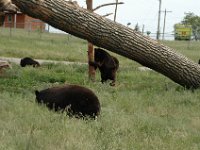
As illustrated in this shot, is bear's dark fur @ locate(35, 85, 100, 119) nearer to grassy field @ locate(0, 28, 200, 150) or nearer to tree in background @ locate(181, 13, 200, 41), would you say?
grassy field @ locate(0, 28, 200, 150)

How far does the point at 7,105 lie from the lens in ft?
27.6

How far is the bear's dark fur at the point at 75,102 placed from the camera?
7906mm

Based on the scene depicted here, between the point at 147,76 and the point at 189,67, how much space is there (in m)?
4.57

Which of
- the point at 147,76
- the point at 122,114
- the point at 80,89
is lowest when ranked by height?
the point at 147,76

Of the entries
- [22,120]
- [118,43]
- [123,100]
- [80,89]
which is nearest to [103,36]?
[118,43]

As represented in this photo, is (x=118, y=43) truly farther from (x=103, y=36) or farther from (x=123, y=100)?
(x=123, y=100)

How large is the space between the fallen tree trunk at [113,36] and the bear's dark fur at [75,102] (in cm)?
244

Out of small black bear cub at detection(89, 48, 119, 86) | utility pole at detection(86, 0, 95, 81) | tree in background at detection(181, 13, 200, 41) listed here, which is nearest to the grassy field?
small black bear cub at detection(89, 48, 119, 86)

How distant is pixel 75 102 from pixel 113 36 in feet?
13.7

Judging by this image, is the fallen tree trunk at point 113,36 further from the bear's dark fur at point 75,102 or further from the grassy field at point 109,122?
the bear's dark fur at point 75,102

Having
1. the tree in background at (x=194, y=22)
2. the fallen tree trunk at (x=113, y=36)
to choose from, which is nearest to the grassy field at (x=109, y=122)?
the fallen tree trunk at (x=113, y=36)

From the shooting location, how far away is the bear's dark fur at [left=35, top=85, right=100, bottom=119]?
7906 millimetres

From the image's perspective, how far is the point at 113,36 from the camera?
1180 centimetres

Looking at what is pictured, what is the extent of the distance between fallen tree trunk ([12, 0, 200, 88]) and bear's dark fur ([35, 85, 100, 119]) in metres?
2.44
